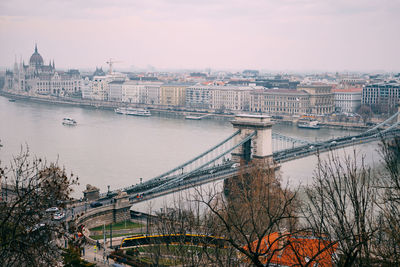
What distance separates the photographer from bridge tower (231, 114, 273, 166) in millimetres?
12500

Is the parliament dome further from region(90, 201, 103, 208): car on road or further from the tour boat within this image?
region(90, 201, 103, 208): car on road

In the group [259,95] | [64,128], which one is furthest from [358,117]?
[64,128]

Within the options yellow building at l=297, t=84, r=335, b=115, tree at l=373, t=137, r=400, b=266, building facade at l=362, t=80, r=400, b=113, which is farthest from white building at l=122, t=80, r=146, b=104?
tree at l=373, t=137, r=400, b=266

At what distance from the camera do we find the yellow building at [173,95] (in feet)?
119

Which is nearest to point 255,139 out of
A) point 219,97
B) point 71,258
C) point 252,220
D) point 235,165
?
point 235,165

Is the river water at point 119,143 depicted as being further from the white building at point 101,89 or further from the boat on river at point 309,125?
the white building at point 101,89

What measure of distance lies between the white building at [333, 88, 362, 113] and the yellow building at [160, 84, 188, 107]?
9.54 metres

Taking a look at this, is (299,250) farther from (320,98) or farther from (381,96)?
(381,96)

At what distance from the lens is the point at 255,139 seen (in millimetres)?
12602

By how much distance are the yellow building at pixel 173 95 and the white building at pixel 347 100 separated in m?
9.54

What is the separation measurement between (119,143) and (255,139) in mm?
6535

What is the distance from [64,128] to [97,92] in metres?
19.9

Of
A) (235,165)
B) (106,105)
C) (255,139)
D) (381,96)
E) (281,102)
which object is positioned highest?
(381,96)

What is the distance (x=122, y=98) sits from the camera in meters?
40.0
